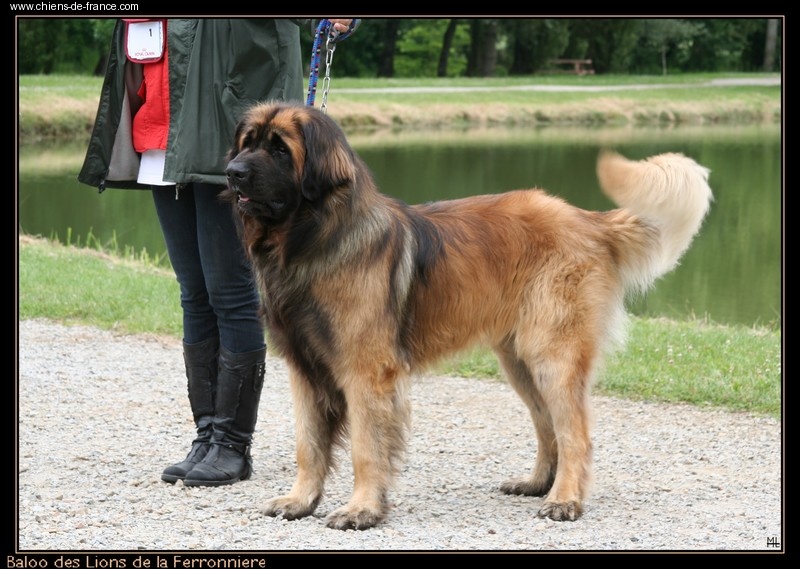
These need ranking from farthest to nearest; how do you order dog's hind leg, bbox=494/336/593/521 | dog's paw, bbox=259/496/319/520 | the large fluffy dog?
1. dog's hind leg, bbox=494/336/593/521
2. dog's paw, bbox=259/496/319/520
3. the large fluffy dog

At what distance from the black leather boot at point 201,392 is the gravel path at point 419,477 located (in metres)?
0.12

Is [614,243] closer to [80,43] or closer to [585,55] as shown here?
[80,43]

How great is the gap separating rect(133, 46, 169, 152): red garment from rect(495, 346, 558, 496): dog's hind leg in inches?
74.1

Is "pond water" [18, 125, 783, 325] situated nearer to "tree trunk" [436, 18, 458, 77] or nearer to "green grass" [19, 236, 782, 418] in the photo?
"green grass" [19, 236, 782, 418]

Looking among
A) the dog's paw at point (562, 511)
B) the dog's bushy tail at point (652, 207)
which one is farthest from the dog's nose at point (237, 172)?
the dog's paw at point (562, 511)

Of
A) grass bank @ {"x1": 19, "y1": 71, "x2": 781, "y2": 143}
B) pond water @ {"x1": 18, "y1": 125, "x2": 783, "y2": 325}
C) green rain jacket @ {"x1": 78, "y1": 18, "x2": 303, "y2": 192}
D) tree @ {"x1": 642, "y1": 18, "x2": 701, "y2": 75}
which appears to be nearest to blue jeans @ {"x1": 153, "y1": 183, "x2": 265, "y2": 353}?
green rain jacket @ {"x1": 78, "y1": 18, "x2": 303, "y2": 192}

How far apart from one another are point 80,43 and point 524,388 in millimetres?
40007

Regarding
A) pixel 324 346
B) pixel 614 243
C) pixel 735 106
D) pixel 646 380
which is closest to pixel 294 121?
pixel 324 346

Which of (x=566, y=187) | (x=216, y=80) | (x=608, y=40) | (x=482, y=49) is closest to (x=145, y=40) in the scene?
(x=216, y=80)

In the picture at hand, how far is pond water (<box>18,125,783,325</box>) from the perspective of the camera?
1229cm

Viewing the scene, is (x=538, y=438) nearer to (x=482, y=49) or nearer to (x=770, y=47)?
(x=482, y=49)

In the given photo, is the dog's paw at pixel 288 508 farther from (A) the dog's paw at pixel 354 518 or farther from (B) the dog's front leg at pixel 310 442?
(A) the dog's paw at pixel 354 518

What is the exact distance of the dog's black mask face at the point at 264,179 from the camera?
3910 millimetres

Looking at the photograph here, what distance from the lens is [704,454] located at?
17.7ft
